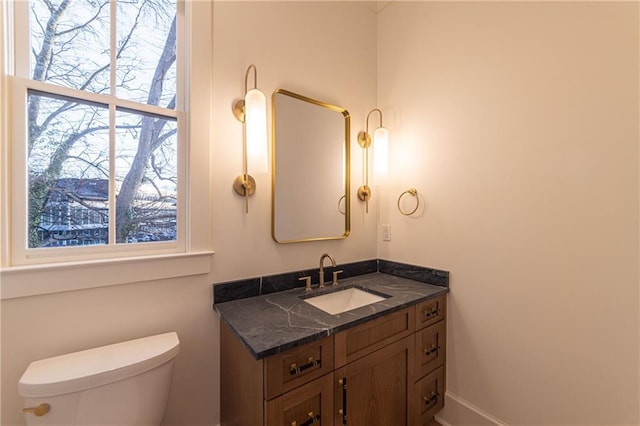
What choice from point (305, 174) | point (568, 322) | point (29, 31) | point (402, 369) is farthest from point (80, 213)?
point (568, 322)

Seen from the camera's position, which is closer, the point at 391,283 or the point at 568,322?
the point at 568,322

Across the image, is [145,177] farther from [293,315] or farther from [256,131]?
[293,315]

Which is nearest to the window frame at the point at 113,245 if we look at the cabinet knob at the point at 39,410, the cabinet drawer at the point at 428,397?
the cabinet knob at the point at 39,410

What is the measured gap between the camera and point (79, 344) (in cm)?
108

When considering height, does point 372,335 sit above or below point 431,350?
above

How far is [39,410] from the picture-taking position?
2.85 ft

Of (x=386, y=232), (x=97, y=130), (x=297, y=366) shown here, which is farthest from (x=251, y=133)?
(x=386, y=232)

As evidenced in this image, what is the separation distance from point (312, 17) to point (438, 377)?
2.37 metres

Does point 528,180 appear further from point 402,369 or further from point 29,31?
point 29,31

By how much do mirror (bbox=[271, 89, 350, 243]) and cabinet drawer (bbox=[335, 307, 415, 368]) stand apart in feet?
2.14

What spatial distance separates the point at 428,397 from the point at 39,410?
1.74 meters

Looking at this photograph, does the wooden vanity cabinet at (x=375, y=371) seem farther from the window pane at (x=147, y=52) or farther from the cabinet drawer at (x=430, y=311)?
the window pane at (x=147, y=52)

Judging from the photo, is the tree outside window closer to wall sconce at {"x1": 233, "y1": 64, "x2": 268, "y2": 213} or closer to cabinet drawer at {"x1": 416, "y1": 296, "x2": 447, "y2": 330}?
wall sconce at {"x1": 233, "y1": 64, "x2": 268, "y2": 213}

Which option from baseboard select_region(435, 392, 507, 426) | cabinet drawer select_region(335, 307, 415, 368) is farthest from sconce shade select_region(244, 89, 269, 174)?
baseboard select_region(435, 392, 507, 426)
